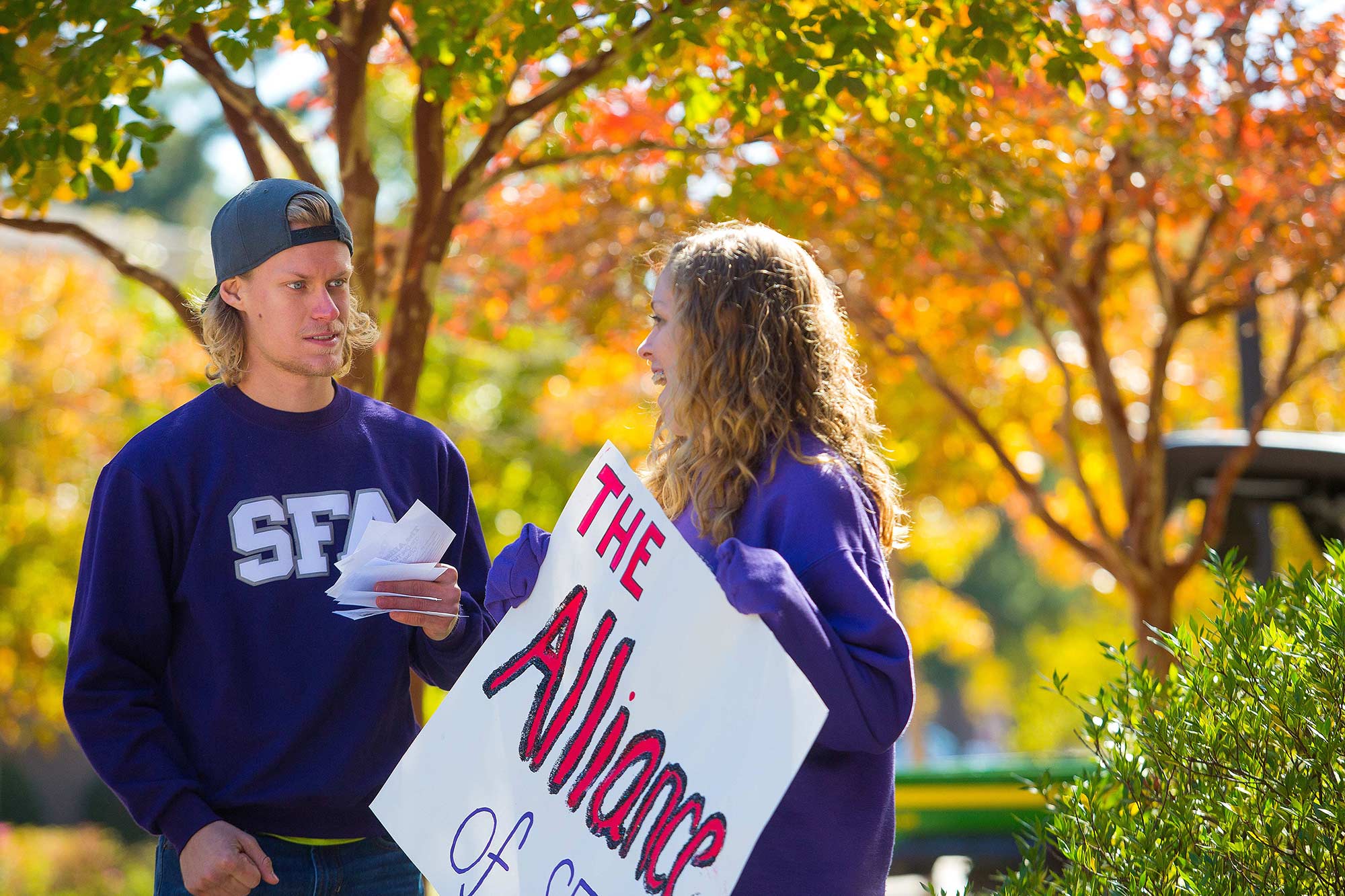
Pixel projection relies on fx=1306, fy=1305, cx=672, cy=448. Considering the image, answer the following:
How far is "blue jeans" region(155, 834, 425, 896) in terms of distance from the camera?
7.50 ft

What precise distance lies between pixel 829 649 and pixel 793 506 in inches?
9.1

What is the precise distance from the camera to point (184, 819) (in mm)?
2158

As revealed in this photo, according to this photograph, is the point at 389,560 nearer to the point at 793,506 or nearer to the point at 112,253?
the point at 793,506

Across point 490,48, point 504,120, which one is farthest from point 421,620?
point 504,120

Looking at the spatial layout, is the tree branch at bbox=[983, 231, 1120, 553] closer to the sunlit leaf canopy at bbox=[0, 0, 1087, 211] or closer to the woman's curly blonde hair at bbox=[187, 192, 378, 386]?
the sunlit leaf canopy at bbox=[0, 0, 1087, 211]

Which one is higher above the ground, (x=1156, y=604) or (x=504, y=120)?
(x=504, y=120)

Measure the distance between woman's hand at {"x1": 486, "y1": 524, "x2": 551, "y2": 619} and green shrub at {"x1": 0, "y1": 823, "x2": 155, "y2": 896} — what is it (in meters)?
12.2

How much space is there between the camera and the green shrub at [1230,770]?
215 centimetres

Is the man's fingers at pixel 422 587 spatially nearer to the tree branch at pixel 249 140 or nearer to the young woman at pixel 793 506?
the young woman at pixel 793 506

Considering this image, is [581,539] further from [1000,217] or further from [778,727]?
[1000,217]

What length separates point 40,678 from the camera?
45.5 feet

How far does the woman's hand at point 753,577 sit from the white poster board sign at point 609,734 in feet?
0.21

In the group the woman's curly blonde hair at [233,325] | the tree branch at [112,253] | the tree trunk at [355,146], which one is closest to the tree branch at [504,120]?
the tree trunk at [355,146]

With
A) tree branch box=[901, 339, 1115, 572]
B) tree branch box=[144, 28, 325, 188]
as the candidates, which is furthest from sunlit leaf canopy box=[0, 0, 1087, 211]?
tree branch box=[901, 339, 1115, 572]
